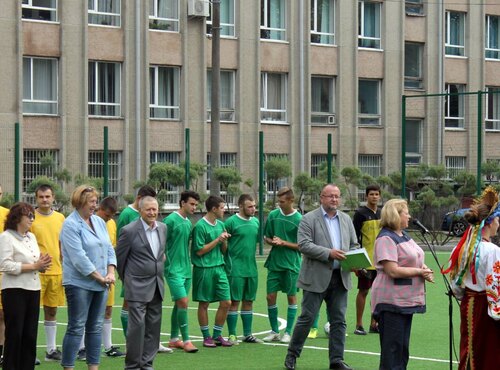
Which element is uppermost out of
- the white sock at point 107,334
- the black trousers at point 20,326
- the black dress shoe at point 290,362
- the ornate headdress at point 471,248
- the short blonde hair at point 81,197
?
the short blonde hair at point 81,197

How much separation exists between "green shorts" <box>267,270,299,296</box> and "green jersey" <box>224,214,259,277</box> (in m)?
0.32

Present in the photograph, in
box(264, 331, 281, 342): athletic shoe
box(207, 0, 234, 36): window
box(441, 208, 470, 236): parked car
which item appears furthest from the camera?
box(207, 0, 234, 36): window

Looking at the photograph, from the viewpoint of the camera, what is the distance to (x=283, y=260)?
52.1 ft

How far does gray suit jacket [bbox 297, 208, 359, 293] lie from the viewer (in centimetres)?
1359

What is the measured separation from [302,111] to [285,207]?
28576 millimetres

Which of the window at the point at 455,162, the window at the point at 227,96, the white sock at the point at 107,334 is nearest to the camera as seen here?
the white sock at the point at 107,334

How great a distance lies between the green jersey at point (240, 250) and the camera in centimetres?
1568

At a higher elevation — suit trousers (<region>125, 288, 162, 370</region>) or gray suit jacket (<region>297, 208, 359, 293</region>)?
gray suit jacket (<region>297, 208, 359, 293</region>)

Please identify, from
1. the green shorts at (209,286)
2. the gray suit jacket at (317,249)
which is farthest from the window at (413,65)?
the gray suit jacket at (317,249)

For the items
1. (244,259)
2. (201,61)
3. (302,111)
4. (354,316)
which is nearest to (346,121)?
(302,111)

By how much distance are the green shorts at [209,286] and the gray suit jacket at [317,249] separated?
5.74 feet

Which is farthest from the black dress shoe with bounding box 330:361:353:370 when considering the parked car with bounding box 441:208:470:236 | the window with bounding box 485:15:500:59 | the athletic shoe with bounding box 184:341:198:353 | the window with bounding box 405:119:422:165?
the window with bounding box 485:15:500:59

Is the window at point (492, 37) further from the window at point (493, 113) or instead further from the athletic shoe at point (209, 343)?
the athletic shoe at point (209, 343)

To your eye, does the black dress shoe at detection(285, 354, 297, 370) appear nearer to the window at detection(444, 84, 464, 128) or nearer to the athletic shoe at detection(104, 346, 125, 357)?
the athletic shoe at detection(104, 346, 125, 357)
